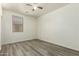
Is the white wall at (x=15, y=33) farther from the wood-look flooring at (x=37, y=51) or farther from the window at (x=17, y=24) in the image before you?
the wood-look flooring at (x=37, y=51)

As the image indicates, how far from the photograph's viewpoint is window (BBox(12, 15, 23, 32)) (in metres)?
5.46

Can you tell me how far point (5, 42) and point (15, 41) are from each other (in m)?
0.87

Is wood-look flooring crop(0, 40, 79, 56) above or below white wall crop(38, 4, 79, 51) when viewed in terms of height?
below

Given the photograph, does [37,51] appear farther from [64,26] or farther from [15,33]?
[15,33]

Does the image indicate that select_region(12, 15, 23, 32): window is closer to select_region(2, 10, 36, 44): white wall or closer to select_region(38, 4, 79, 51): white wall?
select_region(2, 10, 36, 44): white wall

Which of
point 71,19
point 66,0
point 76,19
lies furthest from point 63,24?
point 66,0

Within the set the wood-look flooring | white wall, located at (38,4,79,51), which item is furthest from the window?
white wall, located at (38,4,79,51)

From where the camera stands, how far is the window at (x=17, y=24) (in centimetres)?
546

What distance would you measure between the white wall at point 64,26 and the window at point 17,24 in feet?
7.78

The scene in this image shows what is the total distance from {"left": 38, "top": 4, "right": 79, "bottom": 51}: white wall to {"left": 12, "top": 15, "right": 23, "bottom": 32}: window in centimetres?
237

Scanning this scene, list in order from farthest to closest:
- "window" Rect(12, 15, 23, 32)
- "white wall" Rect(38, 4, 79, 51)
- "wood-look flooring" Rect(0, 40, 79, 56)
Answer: "window" Rect(12, 15, 23, 32) → "white wall" Rect(38, 4, 79, 51) → "wood-look flooring" Rect(0, 40, 79, 56)

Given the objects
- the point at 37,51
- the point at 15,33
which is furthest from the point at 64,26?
the point at 15,33

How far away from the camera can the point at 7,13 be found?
4938 mm

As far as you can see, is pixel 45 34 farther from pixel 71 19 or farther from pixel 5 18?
pixel 5 18
